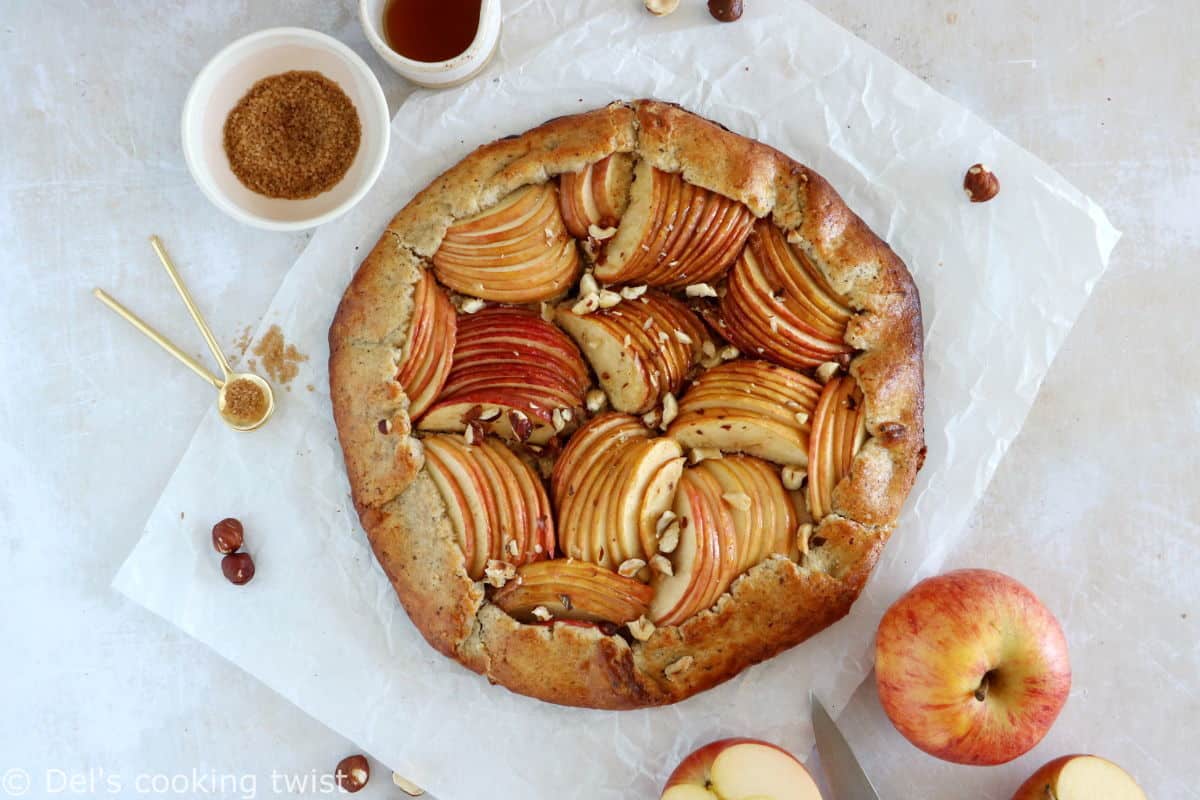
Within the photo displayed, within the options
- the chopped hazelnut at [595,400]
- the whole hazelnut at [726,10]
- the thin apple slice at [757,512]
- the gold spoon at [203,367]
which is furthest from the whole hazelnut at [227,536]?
the whole hazelnut at [726,10]

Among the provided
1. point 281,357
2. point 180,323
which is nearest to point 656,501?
point 281,357

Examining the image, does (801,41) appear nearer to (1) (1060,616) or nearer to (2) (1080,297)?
(2) (1080,297)

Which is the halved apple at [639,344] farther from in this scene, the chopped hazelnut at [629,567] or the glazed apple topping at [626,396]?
the chopped hazelnut at [629,567]

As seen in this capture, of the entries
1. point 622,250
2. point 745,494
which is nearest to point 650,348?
point 622,250

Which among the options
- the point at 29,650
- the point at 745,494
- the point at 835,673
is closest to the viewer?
the point at 745,494

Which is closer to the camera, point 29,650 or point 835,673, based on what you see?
point 835,673

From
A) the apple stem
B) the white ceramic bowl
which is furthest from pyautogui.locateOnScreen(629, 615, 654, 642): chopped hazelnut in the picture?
the white ceramic bowl
